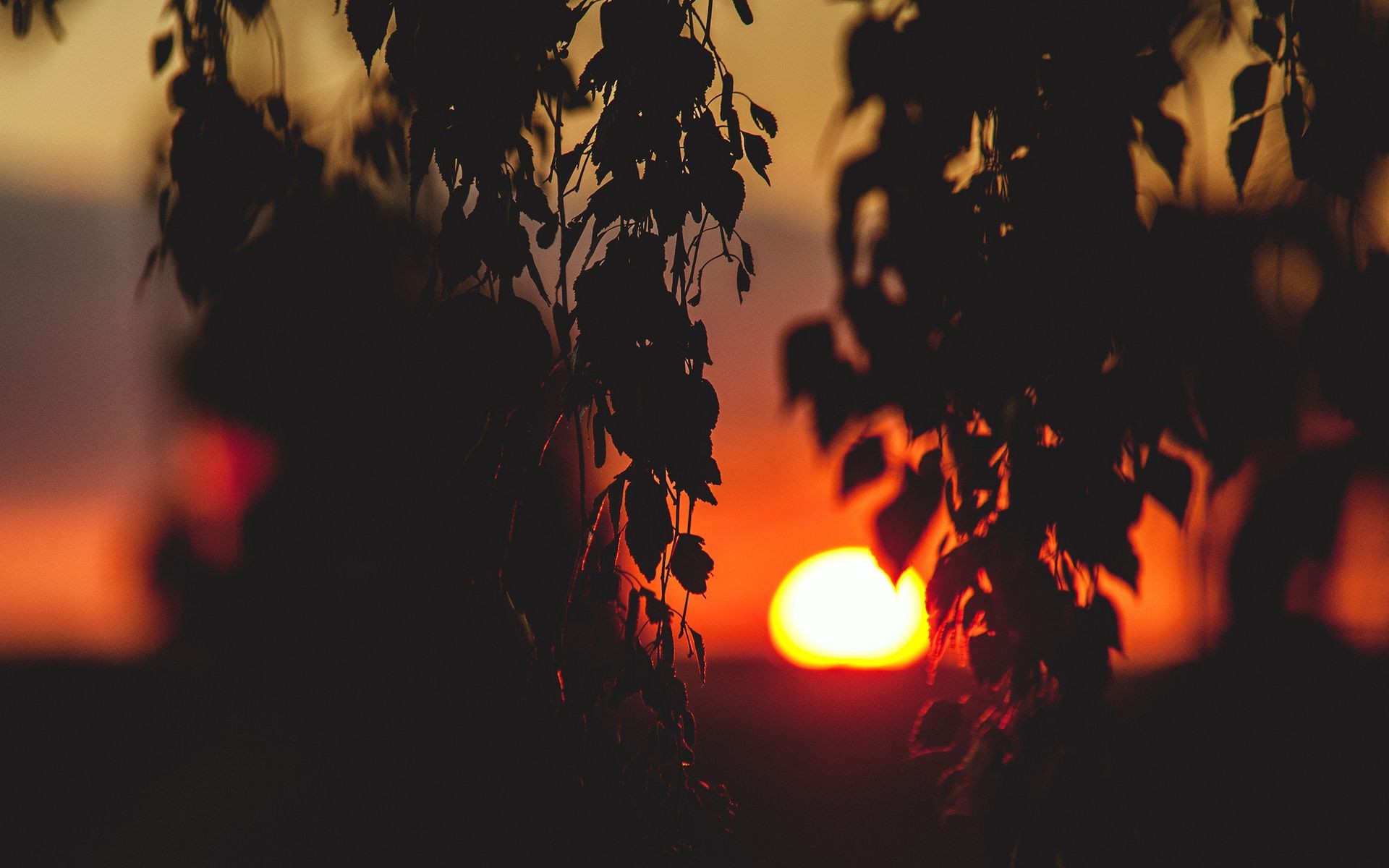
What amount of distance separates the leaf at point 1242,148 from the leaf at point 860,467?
0.45 meters

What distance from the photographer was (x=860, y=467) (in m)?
1.16

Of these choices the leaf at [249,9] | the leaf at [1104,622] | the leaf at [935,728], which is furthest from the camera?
the leaf at [249,9]

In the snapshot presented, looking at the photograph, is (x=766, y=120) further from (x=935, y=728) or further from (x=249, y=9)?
(x=249, y=9)

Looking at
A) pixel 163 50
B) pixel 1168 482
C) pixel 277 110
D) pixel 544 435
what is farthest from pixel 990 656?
pixel 163 50

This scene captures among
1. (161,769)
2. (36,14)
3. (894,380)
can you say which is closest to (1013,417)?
(894,380)

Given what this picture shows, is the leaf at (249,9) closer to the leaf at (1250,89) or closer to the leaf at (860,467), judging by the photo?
the leaf at (860,467)

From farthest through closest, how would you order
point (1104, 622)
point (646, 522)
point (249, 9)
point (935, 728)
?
point (249, 9)
point (935, 728)
point (1104, 622)
point (646, 522)

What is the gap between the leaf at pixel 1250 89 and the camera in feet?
3.40

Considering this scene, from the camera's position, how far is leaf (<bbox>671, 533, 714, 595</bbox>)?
2.60 feet

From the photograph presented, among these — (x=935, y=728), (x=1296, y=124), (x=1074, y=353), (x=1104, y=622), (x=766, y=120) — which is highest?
(x=1296, y=124)

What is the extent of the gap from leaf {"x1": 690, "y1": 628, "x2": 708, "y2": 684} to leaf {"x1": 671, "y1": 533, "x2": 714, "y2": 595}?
5 cm

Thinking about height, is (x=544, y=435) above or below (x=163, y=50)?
below

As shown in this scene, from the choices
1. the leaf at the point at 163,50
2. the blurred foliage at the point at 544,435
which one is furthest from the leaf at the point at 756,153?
the leaf at the point at 163,50

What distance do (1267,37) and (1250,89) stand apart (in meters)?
0.05
